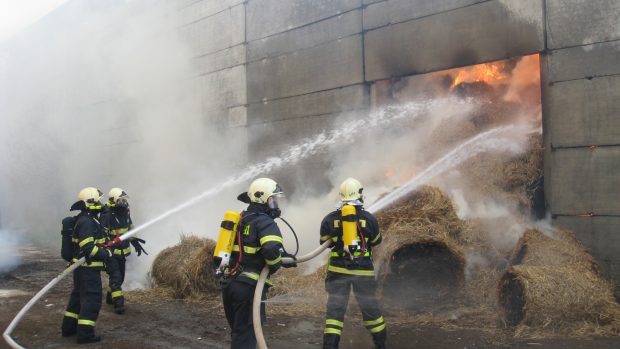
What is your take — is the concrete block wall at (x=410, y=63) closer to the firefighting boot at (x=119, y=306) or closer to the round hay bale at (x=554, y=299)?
the round hay bale at (x=554, y=299)

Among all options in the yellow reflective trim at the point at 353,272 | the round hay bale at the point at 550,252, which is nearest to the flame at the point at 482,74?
the round hay bale at the point at 550,252

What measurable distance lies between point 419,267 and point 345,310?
6.67 ft

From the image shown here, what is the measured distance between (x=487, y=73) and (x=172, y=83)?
8.69 metres

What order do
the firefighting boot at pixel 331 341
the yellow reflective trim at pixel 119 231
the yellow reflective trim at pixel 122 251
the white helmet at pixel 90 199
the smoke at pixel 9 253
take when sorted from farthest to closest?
the smoke at pixel 9 253 < the yellow reflective trim at pixel 119 231 < the yellow reflective trim at pixel 122 251 < the white helmet at pixel 90 199 < the firefighting boot at pixel 331 341

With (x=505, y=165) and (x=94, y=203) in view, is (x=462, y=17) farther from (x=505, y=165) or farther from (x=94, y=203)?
(x=94, y=203)

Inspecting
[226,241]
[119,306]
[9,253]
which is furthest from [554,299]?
[9,253]

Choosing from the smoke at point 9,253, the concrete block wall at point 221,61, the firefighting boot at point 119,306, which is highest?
the concrete block wall at point 221,61

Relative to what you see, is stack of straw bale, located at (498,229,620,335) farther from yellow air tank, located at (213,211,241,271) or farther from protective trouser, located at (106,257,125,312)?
protective trouser, located at (106,257,125,312)

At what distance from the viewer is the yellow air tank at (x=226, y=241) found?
13.6ft

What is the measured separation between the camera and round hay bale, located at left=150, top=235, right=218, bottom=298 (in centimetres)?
758

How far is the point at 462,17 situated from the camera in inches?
314

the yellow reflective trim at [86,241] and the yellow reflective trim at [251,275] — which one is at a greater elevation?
the yellow reflective trim at [86,241]

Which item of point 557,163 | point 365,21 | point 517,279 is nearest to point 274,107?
point 365,21

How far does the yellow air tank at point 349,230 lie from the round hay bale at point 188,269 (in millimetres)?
3538
